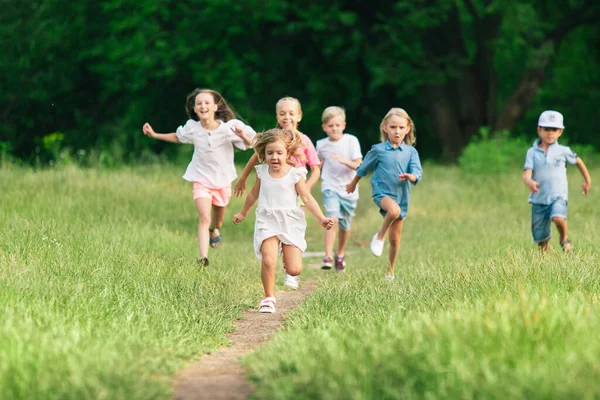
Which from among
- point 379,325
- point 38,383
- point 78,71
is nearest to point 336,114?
point 379,325

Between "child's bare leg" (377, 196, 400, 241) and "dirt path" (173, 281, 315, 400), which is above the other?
"child's bare leg" (377, 196, 400, 241)

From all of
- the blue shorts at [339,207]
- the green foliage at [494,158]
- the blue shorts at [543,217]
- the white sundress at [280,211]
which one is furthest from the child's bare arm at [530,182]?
the green foliage at [494,158]

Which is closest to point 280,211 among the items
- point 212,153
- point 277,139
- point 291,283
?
point 277,139

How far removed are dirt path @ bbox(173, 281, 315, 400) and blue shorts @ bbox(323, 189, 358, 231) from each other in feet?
9.10

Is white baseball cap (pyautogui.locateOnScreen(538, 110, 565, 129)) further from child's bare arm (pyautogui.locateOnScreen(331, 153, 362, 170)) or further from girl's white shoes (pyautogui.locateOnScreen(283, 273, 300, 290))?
girl's white shoes (pyautogui.locateOnScreen(283, 273, 300, 290))

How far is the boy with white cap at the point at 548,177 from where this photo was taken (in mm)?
9703

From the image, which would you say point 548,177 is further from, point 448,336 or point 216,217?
point 448,336

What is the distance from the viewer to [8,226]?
28.2ft

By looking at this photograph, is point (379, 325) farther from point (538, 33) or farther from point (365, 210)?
point (538, 33)

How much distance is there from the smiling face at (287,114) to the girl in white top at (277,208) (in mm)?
1321

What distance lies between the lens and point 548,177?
32.2 ft

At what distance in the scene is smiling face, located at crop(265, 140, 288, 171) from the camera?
24.5ft

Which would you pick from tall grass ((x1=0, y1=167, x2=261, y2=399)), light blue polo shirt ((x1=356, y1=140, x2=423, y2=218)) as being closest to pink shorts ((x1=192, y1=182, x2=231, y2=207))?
tall grass ((x1=0, y1=167, x2=261, y2=399))

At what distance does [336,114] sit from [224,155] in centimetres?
154
